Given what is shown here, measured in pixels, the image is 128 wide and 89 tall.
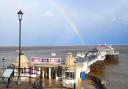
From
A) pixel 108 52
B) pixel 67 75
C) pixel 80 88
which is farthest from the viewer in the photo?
pixel 108 52

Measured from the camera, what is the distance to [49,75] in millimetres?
33406

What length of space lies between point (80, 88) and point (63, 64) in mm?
4521

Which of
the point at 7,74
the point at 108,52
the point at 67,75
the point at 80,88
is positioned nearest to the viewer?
the point at 7,74

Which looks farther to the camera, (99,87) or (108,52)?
(108,52)

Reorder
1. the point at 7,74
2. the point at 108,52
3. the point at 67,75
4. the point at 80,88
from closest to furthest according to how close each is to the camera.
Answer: the point at 7,74 < the point at 80,88 < the point at 67,75 < the point at 108,52

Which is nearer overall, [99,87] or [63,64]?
[99,87]

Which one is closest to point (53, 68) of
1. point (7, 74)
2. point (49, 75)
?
point (49, 75)

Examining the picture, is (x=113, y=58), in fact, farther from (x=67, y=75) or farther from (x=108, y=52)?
(x=67, y=75)

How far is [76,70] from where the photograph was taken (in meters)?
32.1

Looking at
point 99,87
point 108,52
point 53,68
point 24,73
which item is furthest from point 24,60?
point 108,52

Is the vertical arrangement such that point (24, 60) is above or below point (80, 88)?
above

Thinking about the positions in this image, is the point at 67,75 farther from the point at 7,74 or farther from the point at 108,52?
the point at 108,52

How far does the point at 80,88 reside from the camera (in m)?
29.2

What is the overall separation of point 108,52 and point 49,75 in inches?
2311
